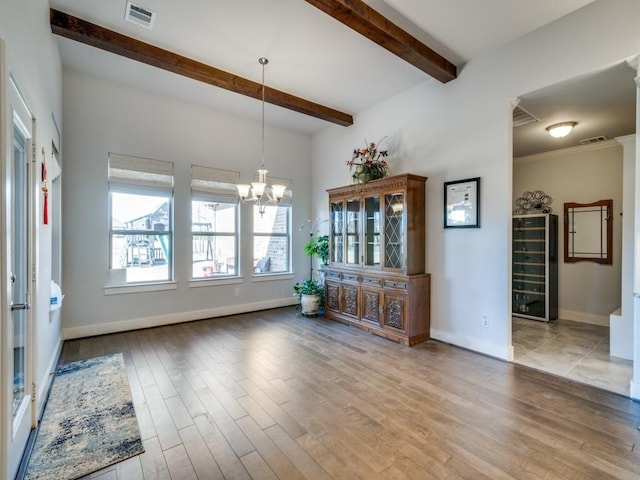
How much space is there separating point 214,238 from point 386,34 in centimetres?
387

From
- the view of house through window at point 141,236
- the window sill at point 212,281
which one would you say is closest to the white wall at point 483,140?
the window sill at point 212,281

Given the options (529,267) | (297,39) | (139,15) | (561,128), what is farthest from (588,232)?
(139,15)

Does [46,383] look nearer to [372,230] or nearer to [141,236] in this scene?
[141,236]

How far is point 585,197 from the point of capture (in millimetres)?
5070

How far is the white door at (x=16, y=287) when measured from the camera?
153cm

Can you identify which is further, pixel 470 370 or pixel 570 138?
pixel 570 138

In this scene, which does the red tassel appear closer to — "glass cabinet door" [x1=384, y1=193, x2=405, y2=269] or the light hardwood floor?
the light hardwood floor

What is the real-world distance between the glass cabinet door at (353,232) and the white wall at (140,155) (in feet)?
5.78

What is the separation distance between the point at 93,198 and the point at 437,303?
4.85 meters

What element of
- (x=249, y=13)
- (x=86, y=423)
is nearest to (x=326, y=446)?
(x=86, y=423)

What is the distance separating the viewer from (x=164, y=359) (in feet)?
11.2

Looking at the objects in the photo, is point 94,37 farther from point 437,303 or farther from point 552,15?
point 437,303

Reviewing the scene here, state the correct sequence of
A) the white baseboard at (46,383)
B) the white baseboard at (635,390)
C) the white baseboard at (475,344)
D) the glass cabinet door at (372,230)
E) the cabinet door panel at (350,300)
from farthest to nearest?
the cabinet door panel at (350,300), the glass cabinet door at (372,230), the white baseboard at (475,344), the white baseboard at (635,390), the white baseboard at (46,383)

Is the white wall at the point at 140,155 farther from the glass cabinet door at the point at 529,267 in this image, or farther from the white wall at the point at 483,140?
the glass cabinet door at the point at 529,267
